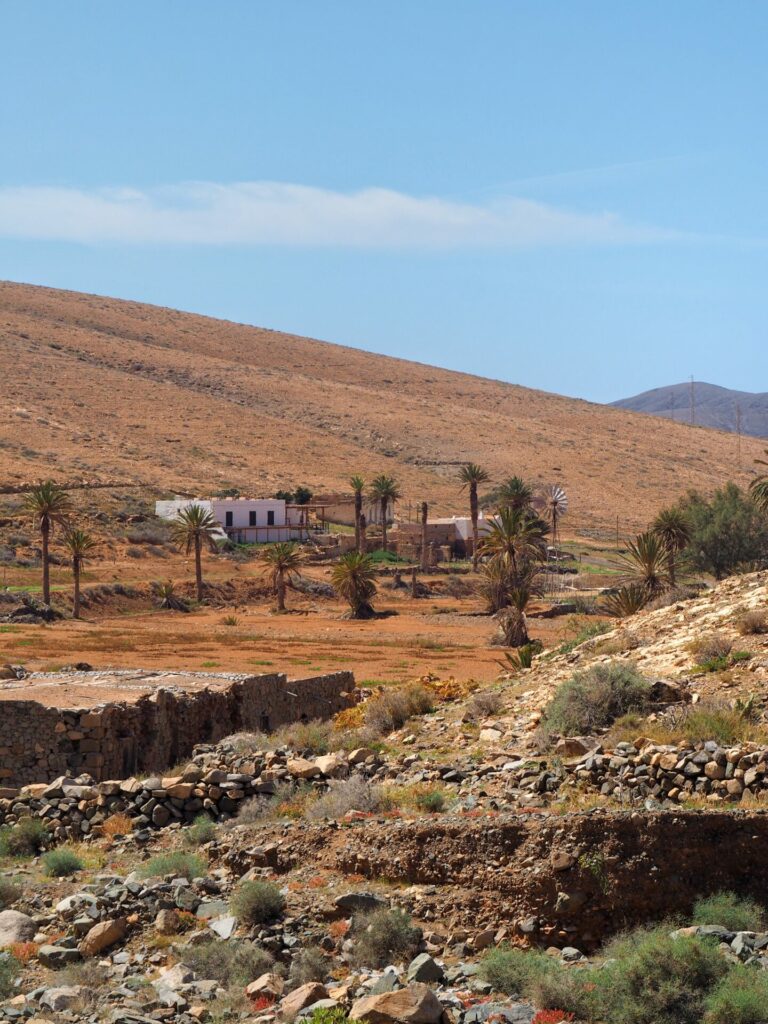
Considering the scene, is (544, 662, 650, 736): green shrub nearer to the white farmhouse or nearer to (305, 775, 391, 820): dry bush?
(305, 775, 391, 820): dry bush

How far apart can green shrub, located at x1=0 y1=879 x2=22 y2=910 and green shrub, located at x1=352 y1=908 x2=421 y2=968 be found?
4.04 meters

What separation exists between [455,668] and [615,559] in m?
44.1

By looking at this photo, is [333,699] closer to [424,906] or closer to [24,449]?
[424,906]

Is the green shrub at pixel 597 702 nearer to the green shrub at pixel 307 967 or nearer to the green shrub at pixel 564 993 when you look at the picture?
the green shrub at pixel 307 967

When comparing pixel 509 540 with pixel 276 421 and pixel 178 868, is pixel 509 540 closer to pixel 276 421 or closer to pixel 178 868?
pixel 178 868

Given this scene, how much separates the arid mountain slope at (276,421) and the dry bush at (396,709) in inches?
2588

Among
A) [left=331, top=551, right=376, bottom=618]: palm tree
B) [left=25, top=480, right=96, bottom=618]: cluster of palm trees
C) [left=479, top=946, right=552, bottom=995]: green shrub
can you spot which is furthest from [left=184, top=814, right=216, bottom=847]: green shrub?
[left=331, top=551, right=376, bottom=618]: palm tree

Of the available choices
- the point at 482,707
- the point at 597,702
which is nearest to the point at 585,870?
the point at 597,702

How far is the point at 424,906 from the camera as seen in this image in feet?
40.0

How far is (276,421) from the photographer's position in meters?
118

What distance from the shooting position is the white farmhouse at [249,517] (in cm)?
7906

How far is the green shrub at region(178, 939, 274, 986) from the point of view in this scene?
11.2 meters

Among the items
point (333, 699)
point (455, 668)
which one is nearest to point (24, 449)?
point (455, 668)

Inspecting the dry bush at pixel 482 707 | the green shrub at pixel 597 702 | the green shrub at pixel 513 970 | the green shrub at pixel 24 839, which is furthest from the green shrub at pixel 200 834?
the green shrub at pixel 513 970
